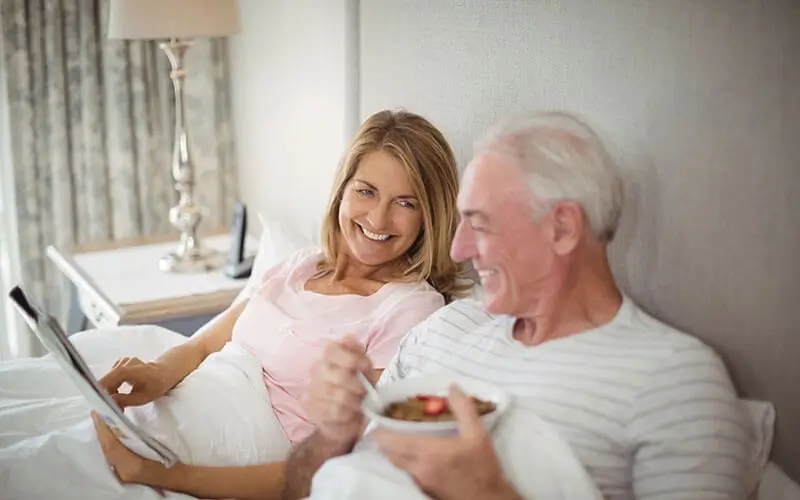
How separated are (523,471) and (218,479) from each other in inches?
20.1

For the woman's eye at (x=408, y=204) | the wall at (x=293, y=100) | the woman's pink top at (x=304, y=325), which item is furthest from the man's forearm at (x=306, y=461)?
the wall at (x=293, y=100)

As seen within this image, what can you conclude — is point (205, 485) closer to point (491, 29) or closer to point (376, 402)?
point (376, 402)

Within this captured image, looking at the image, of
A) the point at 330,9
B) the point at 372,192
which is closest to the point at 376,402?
the point at 372,192

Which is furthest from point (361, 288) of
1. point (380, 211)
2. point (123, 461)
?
point (123, 461)

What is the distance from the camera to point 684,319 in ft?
3.66

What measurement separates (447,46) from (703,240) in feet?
1.90

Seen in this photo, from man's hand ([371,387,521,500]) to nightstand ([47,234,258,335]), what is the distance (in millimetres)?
1187

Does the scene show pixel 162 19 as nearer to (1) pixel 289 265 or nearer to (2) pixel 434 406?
(1) pixel 289 265

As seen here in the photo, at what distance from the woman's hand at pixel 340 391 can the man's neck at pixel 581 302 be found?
21cm

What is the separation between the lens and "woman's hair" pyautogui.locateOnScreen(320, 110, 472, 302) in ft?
4.76

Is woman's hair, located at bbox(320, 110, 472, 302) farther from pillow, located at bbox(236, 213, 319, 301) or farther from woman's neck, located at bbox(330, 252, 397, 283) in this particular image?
pillow, located at bbox(236, 213, 319, 301)

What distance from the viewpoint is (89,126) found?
8.60 feet

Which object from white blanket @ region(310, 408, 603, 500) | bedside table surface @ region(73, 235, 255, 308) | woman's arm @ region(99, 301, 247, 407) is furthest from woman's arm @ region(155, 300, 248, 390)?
white blanket @ region(310, 408, 603, 500)

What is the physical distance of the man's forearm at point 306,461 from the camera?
121cm
